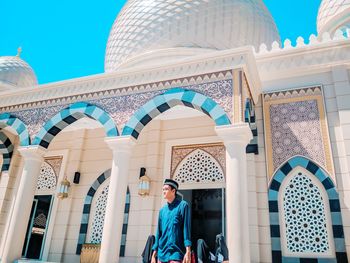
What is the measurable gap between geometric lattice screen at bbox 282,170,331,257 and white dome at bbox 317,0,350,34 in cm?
438

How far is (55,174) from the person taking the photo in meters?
6.97

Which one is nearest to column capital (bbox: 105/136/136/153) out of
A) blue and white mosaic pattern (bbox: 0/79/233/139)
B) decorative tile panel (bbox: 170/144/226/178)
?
blue and white mosaic pattern (bbox: 0/79/233/139)

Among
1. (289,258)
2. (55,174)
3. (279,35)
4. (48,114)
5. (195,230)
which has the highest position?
(279,35)

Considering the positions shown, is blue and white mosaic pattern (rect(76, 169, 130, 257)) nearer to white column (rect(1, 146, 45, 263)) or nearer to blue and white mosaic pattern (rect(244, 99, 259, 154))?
white column (rect(1, 146, 45, 263))

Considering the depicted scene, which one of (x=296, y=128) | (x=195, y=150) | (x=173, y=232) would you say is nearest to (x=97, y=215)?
(x=195, y=150)

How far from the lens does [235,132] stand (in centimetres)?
413

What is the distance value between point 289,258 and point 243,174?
1.51 metres

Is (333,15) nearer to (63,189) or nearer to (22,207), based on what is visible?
(63,189)

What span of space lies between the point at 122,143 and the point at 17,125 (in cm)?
235

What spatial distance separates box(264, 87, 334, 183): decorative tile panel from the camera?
481cm

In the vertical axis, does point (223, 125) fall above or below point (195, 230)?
above

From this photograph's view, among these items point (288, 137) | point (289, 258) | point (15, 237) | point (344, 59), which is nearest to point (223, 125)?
point (288, 137)

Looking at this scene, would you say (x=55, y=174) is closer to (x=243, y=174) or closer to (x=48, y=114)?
(x=48, y=114)

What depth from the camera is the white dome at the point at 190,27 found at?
7.14 meters
